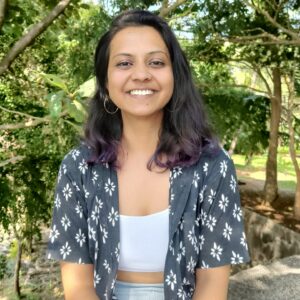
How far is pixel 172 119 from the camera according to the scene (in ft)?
5.10

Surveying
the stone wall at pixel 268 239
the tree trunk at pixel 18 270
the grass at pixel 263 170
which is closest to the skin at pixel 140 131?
the tree trunk at pixel 18 270

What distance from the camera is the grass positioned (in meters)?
11.6

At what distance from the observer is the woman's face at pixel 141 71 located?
1.42 meters

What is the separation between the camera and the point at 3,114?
4.18 m

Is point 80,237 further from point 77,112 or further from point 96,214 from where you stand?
point 77,112

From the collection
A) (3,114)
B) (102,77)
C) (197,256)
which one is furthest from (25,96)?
(197,256)

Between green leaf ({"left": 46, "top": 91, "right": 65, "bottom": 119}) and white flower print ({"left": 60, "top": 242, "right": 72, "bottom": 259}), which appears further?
green leaf ({"left": 46, "top": 91, "right": 65, "bottom": 119})

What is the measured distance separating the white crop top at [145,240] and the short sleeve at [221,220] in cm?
13

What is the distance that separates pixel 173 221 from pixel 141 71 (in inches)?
19.4

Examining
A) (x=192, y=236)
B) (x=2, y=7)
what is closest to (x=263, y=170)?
(x=2, y=7)

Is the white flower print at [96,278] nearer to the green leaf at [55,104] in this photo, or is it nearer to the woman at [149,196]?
the woman at [149,196]

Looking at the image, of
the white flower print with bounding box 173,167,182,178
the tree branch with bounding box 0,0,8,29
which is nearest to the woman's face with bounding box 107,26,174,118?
the white flower print with bounding box 173,167,182,178

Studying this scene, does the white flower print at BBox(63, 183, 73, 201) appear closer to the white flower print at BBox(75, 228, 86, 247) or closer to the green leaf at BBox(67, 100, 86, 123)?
the white flower print at BBox(75, 228, 86, 247)

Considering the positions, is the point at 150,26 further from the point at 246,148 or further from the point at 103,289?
the point at 246,148
